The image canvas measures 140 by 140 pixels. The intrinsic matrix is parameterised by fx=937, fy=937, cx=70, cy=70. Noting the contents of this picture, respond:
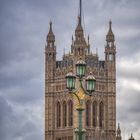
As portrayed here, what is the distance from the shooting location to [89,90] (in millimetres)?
47312

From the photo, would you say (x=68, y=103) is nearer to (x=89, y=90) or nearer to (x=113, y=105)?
(x=113, y=105)

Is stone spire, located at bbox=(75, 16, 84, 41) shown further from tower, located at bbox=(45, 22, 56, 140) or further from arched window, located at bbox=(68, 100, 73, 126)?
arched window, located at bbox=(68, 100, 73, 126)

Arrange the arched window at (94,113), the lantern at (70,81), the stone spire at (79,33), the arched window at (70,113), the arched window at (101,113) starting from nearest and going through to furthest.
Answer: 1. the lantern at (70,81)
2. the arched window at (70,113)
3. the arched window at (94,113)
4. the stone spire at (79,33)
5. the arched window at (101,113)

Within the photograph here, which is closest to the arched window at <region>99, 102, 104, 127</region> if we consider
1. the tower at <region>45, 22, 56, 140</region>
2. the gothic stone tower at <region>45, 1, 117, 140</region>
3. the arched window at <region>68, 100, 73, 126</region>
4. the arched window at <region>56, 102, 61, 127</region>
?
the gothic stone tower at <region>45, 1, 117, 140</region>

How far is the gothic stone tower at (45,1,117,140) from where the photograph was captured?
461 feet

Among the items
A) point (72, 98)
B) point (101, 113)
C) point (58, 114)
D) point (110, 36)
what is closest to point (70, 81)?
point (72, 98)

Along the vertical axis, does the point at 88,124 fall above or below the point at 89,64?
below

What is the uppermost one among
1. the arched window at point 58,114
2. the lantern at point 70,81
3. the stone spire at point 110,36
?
the stone spire at point 110,36

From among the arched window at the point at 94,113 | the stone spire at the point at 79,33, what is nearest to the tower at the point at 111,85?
the arched window at the point at 94,113

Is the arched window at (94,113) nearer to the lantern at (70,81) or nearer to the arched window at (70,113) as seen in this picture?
the arched window at (70,113)

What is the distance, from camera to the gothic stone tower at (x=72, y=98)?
140375mm

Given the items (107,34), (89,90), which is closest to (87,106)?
(107,34)

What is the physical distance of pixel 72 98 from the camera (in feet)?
459

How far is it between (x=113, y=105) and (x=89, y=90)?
94953 mm
